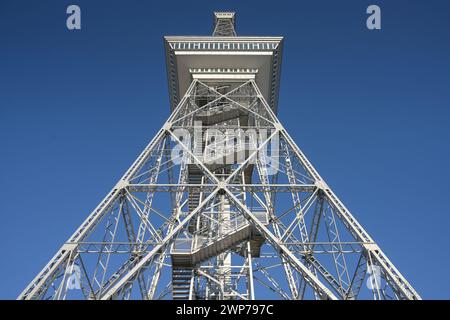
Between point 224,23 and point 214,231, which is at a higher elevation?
point 224,23

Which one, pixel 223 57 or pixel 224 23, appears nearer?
pixel 223 57

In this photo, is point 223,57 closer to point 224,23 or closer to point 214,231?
point 224,23

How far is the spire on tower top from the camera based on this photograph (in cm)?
2830

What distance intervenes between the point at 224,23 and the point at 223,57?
822 cm

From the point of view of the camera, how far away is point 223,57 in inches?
880

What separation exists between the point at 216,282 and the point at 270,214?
309cm

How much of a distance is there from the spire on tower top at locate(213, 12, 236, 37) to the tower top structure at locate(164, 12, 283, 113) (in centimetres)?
591

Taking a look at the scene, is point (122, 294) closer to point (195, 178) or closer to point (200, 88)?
point (195, 178)

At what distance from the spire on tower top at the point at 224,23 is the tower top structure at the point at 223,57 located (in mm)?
5905

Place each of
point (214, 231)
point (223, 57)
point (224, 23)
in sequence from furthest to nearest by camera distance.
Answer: point (224, 23) < point (223, 57) < point (214, 231)

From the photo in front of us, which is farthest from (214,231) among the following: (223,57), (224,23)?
(224,23)

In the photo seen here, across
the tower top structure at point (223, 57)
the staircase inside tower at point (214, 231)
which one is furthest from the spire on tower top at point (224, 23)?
the staircase inside tower at point (214, 231)

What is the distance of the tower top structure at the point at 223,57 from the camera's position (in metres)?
22.3
